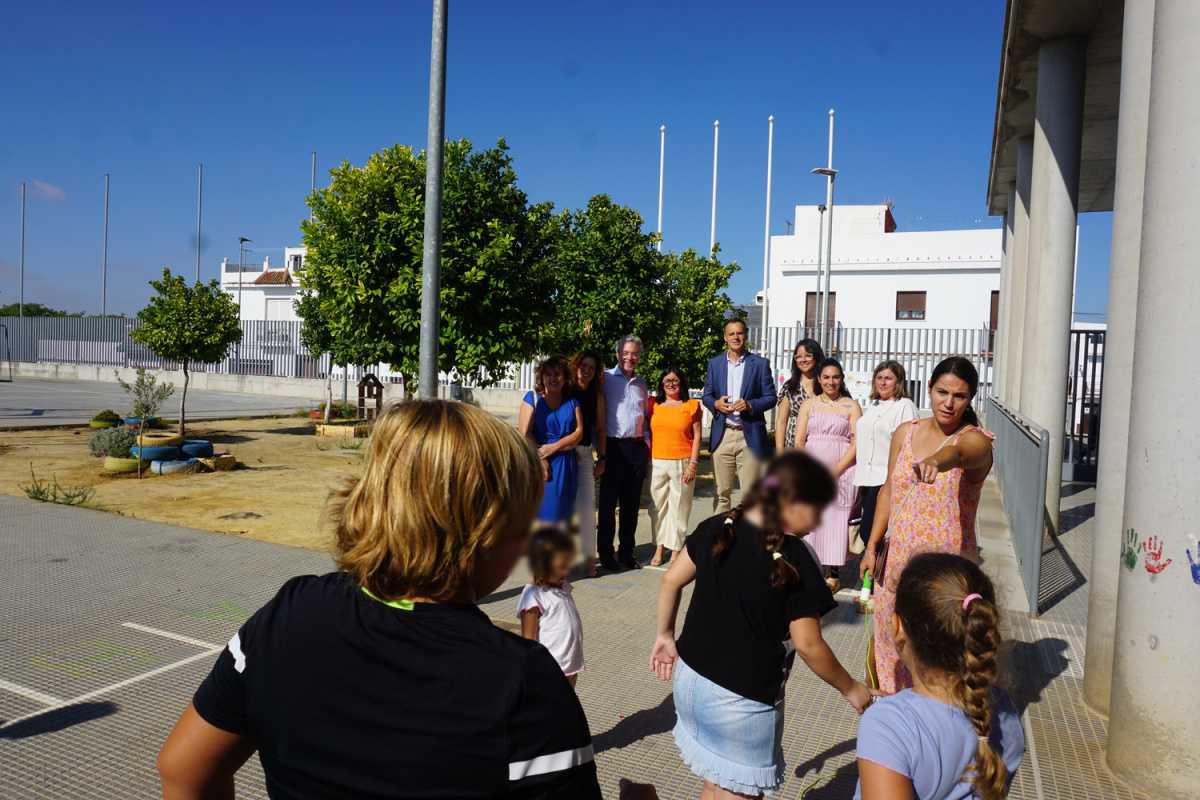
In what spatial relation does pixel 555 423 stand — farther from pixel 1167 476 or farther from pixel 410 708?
pixel 410 708

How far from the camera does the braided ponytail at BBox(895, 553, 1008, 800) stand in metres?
1.81

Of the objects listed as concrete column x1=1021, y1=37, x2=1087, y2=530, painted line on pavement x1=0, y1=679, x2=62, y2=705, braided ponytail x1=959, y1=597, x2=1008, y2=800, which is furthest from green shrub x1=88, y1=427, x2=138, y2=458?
braided ponytail x1=959, y1=597, x2=1008, y2=800

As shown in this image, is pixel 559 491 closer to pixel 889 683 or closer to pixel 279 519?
pixel 889 683

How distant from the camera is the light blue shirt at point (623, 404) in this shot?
22.6 ft

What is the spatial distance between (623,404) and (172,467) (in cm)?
830

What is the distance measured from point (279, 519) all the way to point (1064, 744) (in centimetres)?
753

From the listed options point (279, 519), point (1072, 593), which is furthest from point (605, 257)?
point (1072, 593)

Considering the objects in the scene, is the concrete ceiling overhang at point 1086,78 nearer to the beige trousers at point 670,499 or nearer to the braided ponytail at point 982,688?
the beige trousers at point 670,499

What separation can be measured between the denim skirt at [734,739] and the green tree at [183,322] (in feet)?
54.5

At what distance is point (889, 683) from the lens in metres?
3.42

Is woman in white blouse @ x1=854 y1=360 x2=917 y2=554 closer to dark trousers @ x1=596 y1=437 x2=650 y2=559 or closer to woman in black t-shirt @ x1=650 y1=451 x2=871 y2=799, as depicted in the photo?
woman in black t-shirt @ x1=650 y1=451 x2=871 y2=799

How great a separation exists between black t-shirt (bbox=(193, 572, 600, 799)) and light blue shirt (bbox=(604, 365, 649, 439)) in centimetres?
562

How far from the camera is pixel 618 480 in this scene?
709 cm

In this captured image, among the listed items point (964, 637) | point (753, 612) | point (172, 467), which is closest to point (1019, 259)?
point (172, 467)
